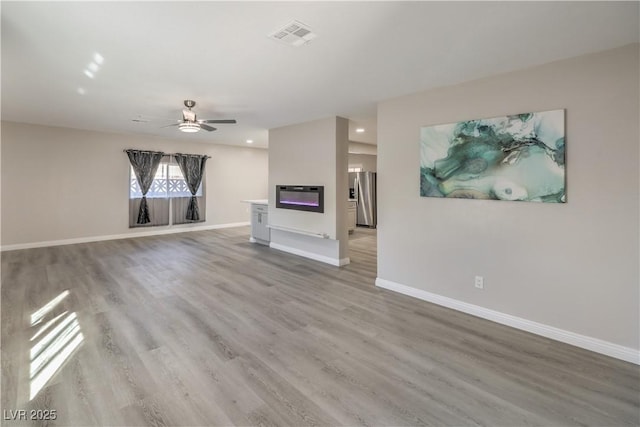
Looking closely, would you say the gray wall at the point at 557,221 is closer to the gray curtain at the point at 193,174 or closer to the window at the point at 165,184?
the gray curtain at the point at 193,174

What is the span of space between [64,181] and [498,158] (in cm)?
831

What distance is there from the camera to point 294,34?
2.34 metres

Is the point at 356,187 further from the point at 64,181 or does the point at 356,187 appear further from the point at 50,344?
the point at 50,344

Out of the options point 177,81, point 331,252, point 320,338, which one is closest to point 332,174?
point 331,252

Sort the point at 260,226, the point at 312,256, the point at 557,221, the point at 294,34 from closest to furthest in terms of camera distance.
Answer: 1. the point at 294,34
2. the point at 557,221
3. the point at 312,256
4. the point at 260,226

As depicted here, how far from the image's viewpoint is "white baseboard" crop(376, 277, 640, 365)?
242 centimetres

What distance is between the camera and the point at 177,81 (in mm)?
3428

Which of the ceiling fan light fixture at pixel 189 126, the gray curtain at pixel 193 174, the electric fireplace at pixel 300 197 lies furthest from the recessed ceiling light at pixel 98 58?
the gray curtain at pixel 193 174

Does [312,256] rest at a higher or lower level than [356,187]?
lower

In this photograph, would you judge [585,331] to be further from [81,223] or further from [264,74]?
[81,223]

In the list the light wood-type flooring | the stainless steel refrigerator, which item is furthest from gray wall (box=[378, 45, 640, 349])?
the stainless steel refrigerator

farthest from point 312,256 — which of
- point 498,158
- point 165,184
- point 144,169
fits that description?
point 144,169

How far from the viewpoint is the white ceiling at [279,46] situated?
2.04 m

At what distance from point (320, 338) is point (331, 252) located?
2.61 meters
